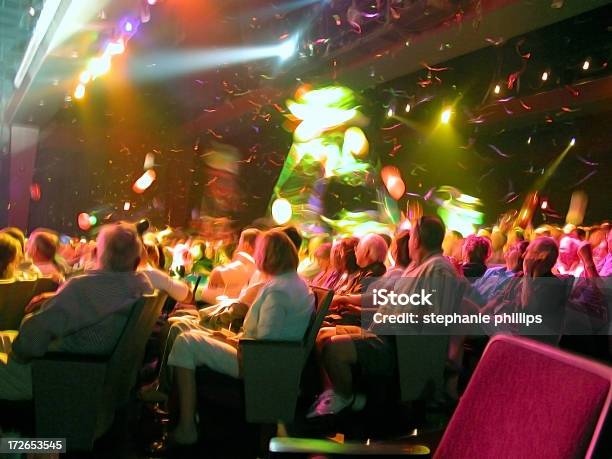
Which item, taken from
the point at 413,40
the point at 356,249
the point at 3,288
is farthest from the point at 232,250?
the point at 3,288

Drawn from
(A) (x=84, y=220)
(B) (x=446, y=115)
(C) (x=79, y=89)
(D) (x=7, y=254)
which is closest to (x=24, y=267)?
(D) (x=7, y=254)

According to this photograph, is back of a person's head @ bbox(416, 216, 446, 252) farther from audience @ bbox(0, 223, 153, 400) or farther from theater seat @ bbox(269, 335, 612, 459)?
theater seat @ bbox(269, 335, 612, 459)

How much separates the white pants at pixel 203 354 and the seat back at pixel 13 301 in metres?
0.83

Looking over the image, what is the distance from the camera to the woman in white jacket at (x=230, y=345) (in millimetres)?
3006

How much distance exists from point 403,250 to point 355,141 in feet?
12.4

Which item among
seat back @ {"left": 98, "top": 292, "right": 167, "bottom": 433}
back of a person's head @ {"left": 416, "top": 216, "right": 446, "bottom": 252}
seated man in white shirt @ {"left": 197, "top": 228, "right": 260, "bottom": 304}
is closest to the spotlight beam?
seated man in white shirt @ {"left": 197, "top": 228, "right": 260, "bottom": 304}

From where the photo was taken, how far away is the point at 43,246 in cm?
430

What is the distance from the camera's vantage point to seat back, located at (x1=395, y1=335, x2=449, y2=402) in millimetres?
3533

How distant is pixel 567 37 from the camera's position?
258 inches

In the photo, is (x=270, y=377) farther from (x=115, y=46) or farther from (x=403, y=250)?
(x=115, y=46)

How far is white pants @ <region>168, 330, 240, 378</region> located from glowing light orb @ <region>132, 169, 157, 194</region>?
1160 centimetres

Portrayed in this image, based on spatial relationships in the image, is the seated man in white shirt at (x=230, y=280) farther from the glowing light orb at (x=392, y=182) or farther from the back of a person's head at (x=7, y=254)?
the glowing light orb at (x=392, y=182)

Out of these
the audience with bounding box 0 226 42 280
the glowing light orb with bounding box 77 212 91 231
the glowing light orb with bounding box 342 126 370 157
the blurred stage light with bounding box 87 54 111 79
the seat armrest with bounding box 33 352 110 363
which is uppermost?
the blurred stage light with bounding box 87 54 111 79

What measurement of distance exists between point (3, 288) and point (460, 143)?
783 cm
